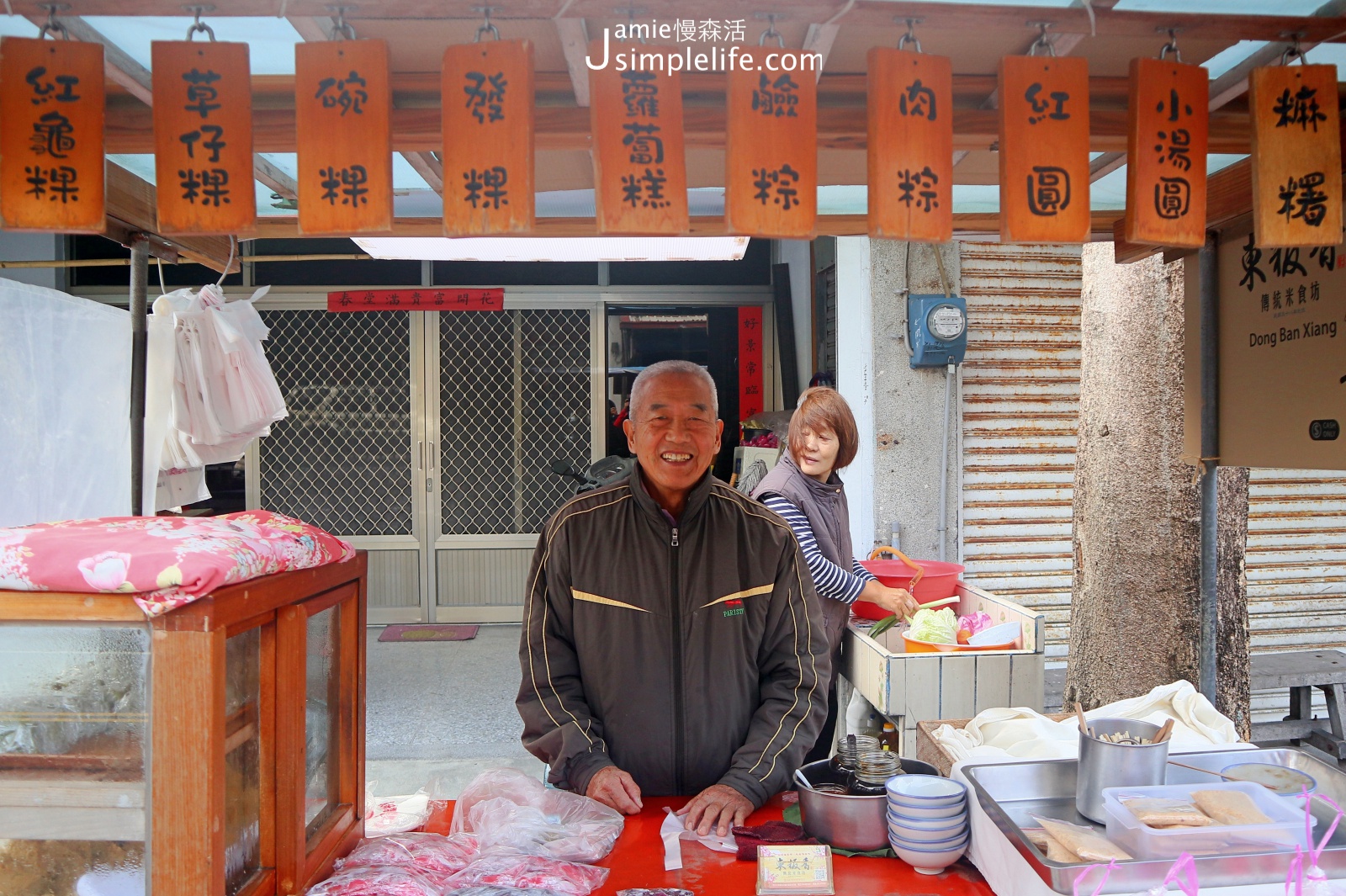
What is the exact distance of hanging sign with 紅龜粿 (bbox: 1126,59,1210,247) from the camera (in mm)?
2062

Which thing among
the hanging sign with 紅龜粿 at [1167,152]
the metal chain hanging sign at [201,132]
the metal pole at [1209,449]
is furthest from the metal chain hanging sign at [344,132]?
the metal pole at [1209,449]

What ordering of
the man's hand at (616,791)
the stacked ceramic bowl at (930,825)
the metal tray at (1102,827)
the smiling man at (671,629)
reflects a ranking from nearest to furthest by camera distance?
the metal tray at (1102,827), the stacked ceramic bowl at (930,825), the man's hand at (616,791), the smiling man at (671,629)

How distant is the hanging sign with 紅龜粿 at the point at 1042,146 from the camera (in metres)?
2.03

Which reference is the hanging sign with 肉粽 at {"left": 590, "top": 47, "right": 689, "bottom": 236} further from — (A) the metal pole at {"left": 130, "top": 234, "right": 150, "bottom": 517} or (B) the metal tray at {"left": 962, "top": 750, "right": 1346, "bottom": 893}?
(A) the metal pole at {"left": 130, "top": 234, "right": 150, "bottom": 517}

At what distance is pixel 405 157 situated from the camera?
8.65 ft

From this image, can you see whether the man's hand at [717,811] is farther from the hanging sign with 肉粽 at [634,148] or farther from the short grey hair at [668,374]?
the hanging sign with 肉粽 at [634,148]

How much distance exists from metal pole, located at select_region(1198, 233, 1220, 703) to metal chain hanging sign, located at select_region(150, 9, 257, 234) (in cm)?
299

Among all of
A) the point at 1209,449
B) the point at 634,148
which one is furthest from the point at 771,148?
the point at 1209,449

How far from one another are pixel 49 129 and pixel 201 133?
316mm

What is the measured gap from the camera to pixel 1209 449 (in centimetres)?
310

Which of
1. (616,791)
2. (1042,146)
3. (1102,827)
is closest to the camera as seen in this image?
(1102,827)

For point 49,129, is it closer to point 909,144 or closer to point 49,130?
point 49,130

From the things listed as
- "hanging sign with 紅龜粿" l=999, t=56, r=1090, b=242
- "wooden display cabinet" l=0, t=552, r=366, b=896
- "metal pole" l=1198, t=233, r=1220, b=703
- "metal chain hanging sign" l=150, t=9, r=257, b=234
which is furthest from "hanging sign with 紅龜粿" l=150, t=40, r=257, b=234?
"metal pole" l=1198, t=233, r=1220, b=703

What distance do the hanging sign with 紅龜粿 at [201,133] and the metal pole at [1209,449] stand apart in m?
2.99
